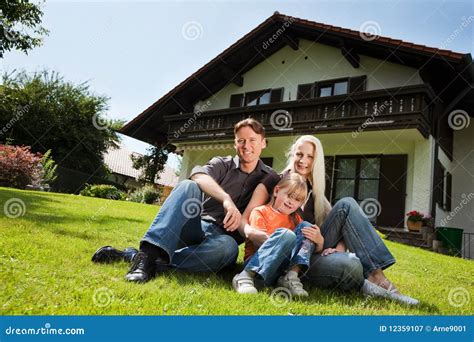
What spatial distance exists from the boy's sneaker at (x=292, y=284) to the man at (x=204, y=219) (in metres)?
0.45

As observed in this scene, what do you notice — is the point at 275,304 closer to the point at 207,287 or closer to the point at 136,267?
the point at 207,287

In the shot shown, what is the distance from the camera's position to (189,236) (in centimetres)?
264

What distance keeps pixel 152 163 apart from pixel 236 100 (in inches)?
378

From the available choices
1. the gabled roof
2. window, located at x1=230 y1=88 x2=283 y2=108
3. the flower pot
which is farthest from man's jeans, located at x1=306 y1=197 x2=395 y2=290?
window, located at x1=230 y1=88 x2=283 y2=108

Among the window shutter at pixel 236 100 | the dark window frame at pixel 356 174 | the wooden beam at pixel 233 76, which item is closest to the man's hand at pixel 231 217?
the dark window frame at pixel 356 174

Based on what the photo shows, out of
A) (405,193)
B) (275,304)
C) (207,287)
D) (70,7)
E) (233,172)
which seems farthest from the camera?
(405,193)

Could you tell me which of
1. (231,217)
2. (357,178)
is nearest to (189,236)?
(231,217)

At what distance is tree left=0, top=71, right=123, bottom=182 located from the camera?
21125mm

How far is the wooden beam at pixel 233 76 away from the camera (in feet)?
47.4

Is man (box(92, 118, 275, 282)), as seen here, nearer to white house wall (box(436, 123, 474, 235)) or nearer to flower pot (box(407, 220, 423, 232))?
flower pot (box(407, 220, 423, 232))

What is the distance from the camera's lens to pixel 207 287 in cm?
235

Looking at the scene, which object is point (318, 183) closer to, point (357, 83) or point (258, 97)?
point (357, 83)
